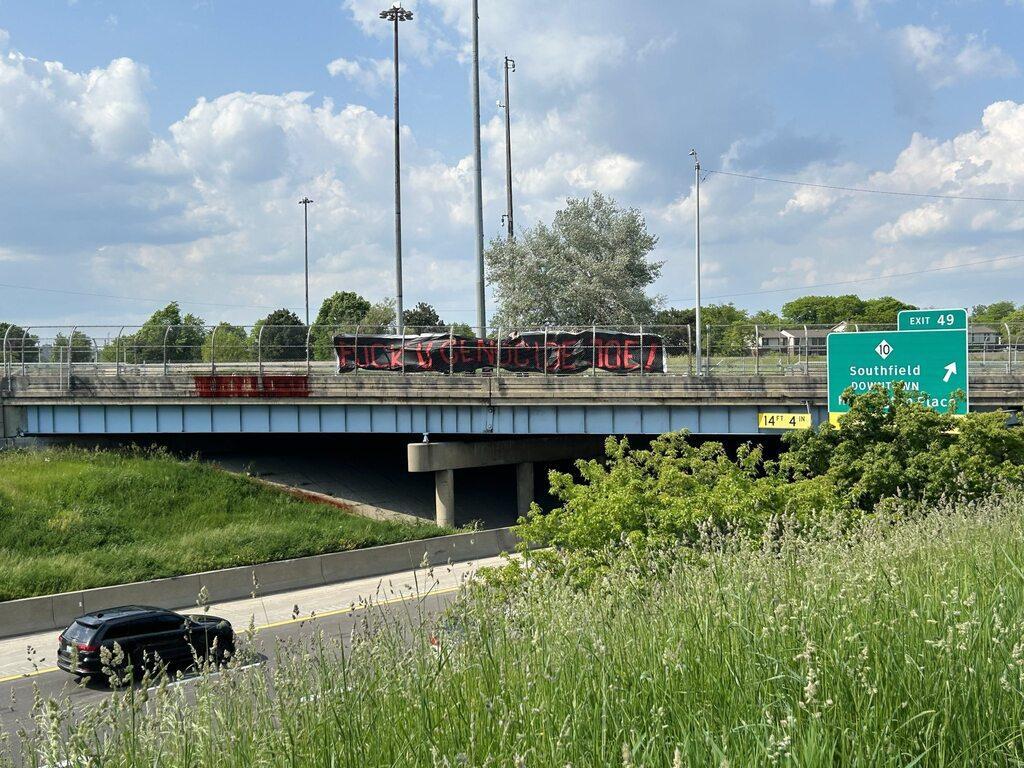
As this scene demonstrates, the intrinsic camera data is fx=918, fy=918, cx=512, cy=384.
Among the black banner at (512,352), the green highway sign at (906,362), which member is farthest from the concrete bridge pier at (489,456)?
the green highway sign at (906,362)

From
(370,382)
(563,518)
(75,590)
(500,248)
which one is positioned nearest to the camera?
(563,518)

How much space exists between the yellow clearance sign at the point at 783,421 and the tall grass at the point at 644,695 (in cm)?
2879

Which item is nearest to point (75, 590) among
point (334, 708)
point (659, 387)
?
point (659, 387)

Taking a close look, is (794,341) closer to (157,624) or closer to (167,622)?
(167,622)

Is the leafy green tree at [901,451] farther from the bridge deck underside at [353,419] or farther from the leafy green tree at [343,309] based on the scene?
the leafy green tree at [343,309]

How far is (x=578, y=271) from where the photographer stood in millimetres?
61625

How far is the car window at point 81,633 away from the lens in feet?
57.6

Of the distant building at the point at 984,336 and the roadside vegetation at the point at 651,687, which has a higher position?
the distant building at the point at 984,336

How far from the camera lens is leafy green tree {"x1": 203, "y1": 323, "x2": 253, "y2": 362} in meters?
40.8

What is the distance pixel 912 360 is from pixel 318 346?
28037 mm

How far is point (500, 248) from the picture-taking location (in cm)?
6406

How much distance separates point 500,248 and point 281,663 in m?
60.0

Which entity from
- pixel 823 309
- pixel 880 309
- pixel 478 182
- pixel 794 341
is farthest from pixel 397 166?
pixel 823 309

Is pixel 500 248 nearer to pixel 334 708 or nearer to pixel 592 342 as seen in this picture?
pixel 592 342
